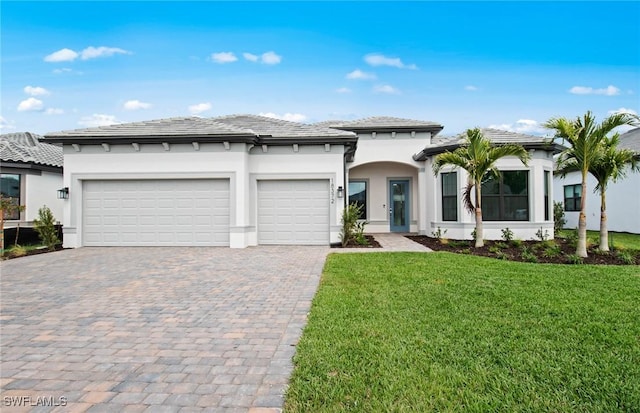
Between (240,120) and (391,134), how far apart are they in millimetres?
6670

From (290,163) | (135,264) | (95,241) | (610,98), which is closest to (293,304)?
(135,264)

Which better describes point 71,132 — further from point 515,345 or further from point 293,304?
point 515,345

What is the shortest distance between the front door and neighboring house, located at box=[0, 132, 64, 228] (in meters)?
14.1

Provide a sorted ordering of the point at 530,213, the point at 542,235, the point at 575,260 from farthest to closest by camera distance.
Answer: the point at 530,213 → the point at 542,235 → the point at 575,260

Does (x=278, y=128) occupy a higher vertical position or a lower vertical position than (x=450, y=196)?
higher

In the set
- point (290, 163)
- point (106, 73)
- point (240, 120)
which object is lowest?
point (290, 163)

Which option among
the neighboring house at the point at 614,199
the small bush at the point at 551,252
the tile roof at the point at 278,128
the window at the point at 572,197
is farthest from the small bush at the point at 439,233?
the window at the point at 572,197

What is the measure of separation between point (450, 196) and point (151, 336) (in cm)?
1171

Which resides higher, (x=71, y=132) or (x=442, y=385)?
(x=71, y=132)

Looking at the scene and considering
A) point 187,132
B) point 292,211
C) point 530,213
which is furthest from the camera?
A: point 530,213

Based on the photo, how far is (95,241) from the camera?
38.0 feet

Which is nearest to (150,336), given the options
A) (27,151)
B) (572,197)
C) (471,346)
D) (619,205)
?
(471,346)

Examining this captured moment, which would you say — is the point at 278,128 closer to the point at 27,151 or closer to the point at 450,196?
Answer: the point at 450,196

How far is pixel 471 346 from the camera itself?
334 centimetres
